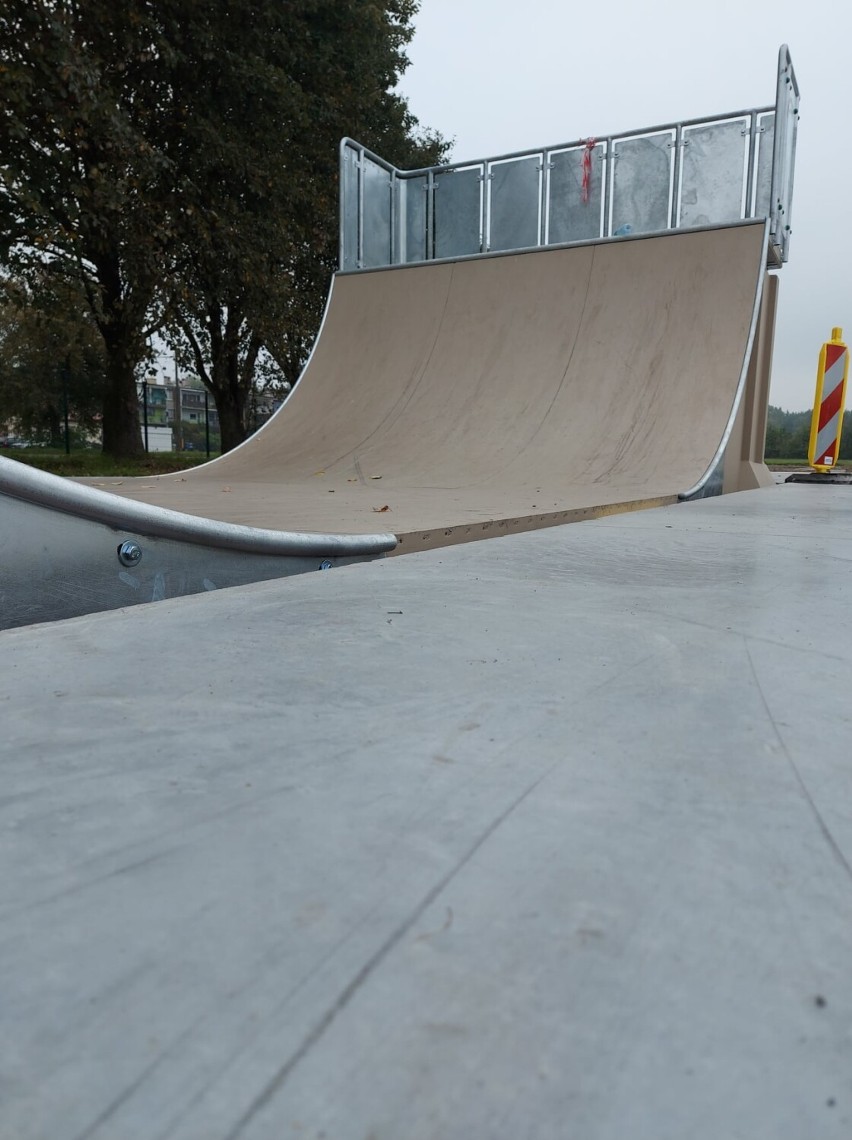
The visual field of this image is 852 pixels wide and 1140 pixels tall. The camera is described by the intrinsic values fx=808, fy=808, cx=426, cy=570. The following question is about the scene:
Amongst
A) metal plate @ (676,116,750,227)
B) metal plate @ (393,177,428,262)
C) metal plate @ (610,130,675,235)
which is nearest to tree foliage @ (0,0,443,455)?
metal plate @ (393,177,428,262)

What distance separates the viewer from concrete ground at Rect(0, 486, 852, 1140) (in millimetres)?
469

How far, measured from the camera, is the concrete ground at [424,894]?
0.47 m

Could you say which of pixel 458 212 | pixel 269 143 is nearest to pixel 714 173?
pixel 458 212

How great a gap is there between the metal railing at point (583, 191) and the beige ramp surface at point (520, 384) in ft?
2.12

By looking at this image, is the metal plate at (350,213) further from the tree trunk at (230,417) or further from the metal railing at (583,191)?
Answer: the tree trunk at (230,417)

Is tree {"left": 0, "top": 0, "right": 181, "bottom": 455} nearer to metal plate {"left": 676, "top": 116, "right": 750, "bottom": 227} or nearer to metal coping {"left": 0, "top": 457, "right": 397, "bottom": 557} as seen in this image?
metal plate {"left": 676, "top": 116, "right": 750, "bottom": 227}

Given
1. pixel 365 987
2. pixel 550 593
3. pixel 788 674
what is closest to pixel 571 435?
pixel 550 593

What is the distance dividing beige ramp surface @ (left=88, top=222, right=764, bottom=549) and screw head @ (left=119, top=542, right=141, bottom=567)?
6.98 feet

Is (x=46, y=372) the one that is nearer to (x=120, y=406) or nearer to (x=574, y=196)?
(x=120, y=406)

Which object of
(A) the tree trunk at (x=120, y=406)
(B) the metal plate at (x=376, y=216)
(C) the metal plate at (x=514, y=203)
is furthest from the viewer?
(A) the tree trunk at (x=120, y=406)

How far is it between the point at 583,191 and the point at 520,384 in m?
2.80

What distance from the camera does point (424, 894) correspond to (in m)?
0.66

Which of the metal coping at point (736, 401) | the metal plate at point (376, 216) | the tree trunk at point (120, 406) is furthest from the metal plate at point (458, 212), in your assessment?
the tree trunk at point (120, 406)

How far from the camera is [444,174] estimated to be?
9.36 metres
